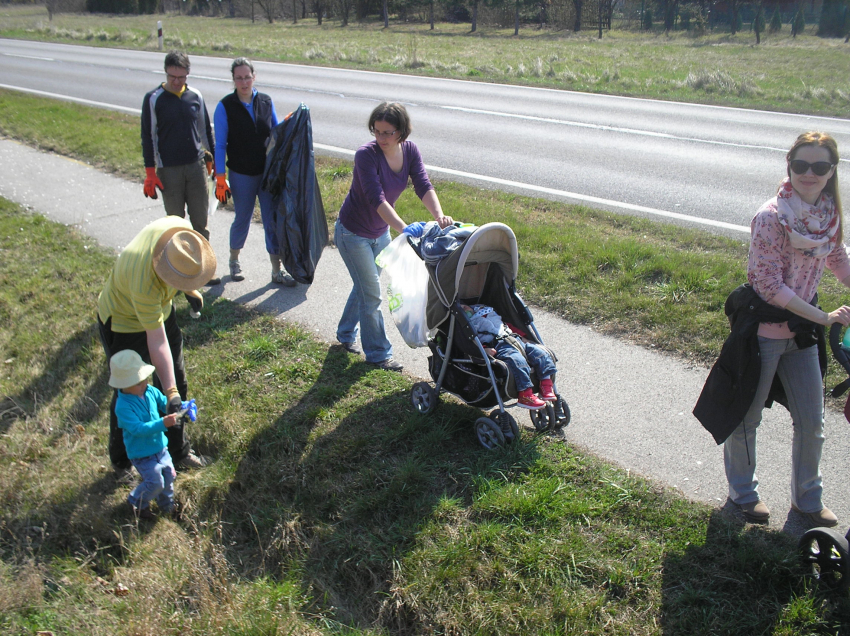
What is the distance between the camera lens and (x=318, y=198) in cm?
668

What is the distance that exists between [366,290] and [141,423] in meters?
1.99

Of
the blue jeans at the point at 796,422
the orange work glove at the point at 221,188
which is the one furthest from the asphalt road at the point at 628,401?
the orange work glove at the point at 221,188

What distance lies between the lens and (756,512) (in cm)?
366

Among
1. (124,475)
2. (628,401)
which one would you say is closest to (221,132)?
(124,475)

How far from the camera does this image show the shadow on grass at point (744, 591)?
121 inches

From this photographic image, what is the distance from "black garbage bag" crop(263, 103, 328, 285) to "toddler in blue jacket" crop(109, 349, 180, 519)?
8.42 feet

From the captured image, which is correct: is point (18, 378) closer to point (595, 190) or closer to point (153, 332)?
point (153, 332)

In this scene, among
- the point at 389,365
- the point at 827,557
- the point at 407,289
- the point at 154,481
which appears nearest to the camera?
the point at 827,557

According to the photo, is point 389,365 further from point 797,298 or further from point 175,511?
point 797,298

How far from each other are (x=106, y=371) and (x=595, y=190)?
708 centimetres

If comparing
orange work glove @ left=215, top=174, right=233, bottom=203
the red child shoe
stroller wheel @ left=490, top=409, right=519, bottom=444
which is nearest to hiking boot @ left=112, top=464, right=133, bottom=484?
stroller wheel @ left=490, top=409, right=519, bottom=444

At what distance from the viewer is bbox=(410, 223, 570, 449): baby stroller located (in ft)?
13.9

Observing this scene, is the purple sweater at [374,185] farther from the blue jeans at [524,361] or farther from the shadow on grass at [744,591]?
the shadow on grass at [744,591]

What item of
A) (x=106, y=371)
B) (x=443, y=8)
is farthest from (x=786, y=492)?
(x=443, y=8)
